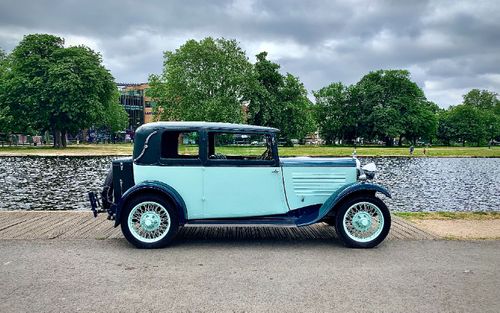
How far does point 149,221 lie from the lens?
6.25 m

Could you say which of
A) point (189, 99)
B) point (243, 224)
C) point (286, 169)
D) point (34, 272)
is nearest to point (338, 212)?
point (286, 169)

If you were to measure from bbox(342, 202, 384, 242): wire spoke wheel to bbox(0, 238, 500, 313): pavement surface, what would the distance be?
276 millimetres

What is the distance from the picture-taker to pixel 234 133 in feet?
21.6

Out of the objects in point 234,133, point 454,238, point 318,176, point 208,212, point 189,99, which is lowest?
point 454,238

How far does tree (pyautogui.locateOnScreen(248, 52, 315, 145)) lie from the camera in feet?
198

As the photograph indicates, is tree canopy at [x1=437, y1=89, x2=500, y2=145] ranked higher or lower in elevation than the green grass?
higher

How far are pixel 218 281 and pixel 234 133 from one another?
2648 mm

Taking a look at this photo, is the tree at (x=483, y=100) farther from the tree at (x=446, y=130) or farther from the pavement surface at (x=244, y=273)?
the pavement surface at (x=244, y=273)

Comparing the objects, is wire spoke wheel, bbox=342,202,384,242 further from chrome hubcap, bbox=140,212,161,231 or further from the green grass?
chrome hubcap, bbox=140,212,161,231

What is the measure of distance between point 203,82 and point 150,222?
149 feet

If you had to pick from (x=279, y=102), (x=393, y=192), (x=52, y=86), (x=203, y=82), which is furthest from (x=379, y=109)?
(x=393, y=192)

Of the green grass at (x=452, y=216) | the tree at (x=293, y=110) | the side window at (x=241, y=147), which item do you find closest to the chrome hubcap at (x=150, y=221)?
the side window at (x=241, y=147)

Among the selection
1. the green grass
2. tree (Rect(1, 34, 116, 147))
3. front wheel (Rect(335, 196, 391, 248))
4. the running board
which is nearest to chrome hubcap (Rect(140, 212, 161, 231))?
the running board

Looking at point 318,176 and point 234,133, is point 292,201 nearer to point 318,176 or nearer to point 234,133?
point 318,176
